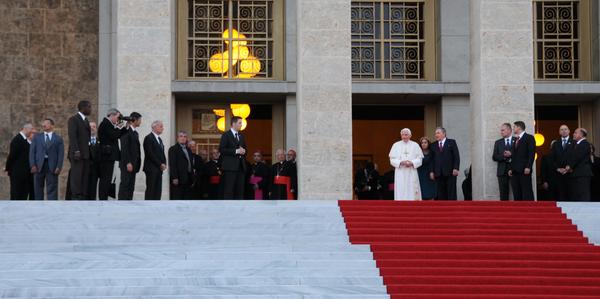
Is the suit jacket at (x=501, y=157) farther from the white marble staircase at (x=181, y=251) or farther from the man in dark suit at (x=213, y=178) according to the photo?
the man in dark suit at (x=213, y=178)

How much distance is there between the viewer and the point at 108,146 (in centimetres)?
1773

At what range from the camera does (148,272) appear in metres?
13.4

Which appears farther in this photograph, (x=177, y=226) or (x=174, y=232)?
(x=177, y=226)

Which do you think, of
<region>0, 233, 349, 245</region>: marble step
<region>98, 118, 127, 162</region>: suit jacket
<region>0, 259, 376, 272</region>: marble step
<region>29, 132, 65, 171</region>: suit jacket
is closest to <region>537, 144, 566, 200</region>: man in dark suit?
<region>0, 233, 349, 245</region>: marble step

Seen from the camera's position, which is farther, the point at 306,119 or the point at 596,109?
the point at 596,109

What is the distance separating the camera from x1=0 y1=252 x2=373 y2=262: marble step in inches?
551

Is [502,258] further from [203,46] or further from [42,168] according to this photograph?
[203,46]

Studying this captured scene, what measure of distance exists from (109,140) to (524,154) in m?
7.13

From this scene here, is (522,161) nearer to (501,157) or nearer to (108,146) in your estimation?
(501,157)

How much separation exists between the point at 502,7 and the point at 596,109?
22.1 feet

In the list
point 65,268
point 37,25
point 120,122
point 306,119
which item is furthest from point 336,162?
point 37,25

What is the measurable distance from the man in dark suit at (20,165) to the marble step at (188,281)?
5.88 meters

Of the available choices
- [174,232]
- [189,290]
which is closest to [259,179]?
[174,232]

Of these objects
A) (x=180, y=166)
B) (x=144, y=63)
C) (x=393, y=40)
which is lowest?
(x=180, y=166)
